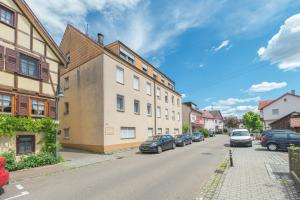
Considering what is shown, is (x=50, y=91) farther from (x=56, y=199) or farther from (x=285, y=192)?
(x=285, y=192)

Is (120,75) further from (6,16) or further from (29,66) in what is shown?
(6,16)

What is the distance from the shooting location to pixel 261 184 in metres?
7.59

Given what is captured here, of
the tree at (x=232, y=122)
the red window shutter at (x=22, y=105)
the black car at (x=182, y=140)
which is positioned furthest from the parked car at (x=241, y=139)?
the tree at (x=232, y=122)

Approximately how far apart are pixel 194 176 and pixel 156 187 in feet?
7.83

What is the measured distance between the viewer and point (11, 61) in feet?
40.8

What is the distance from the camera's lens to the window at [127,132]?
21561 millimetres

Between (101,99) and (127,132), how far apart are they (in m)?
4.85

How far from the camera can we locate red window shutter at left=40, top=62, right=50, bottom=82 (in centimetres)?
1417

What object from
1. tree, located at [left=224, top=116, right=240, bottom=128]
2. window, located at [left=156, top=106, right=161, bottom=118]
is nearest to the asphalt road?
window, located at [left=156, top=106, right=161, bottom=118]

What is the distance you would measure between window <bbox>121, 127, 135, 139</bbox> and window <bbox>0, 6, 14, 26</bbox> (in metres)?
12.5

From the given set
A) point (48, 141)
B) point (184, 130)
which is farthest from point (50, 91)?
point (184, 130)

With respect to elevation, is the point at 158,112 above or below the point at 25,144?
above

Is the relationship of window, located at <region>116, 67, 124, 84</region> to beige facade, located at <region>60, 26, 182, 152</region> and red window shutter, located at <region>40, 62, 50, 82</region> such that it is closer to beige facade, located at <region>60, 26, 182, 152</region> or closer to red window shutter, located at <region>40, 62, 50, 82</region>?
beige facade, located at <region>60, 26, 182, 152</region>

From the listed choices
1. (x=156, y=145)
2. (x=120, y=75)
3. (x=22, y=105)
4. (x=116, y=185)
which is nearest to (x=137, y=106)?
(x=120, y=75)
